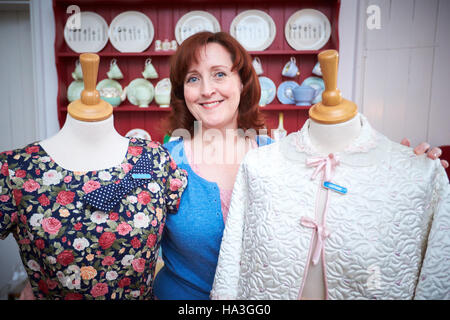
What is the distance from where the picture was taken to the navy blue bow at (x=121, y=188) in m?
0.73

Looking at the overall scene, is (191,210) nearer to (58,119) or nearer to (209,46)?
(209,46)

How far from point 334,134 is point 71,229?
27.9 inches

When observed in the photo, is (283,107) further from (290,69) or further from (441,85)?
(441,85)

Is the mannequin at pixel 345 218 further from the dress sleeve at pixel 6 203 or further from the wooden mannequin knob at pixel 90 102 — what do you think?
the dress sleeve at pixel 6 203

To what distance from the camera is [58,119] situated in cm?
265

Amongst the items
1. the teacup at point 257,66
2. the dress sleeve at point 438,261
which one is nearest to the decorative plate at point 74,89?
the teacup at point 257,66

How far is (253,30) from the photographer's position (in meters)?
2.61

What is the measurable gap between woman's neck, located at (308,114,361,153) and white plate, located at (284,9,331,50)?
214cm

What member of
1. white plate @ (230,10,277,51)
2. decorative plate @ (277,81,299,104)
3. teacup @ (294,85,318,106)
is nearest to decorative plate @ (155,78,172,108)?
white plate @ (230,10,277,51)

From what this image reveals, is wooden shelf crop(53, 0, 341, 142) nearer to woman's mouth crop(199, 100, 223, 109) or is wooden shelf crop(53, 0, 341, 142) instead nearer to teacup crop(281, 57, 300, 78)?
teacup crop(281, 57, 300, 78)

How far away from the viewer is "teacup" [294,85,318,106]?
2.47 m

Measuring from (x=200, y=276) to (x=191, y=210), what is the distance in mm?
263

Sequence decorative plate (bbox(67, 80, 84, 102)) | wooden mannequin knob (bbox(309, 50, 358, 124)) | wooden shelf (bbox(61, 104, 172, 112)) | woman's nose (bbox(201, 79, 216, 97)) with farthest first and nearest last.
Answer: decorative plate (bbox(67, 80, 84, 102))
wooden shelf (bbox(61, 104, 172, 112))
woman's nose (bbox(201, 79, 216, 97))
wooden mannequin knob (bbox(309, 50, 358, 124))
